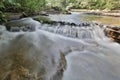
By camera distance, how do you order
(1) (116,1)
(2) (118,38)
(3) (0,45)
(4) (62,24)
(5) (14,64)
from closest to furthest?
(5) (14,64) → (3) (0,45) → (2) (118,38) → (4) (62,24) → (1) (116,1)

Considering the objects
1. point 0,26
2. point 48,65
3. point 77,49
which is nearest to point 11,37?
point 0,26

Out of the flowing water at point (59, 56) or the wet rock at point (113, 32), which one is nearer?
the flowing water at point (59, 56)

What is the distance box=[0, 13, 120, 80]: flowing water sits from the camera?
386 centimetres

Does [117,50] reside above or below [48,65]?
below

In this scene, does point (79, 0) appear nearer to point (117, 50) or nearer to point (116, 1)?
point (116, 1)

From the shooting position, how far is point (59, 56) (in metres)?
4.84

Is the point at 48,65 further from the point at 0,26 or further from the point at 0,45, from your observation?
the point at 0,26

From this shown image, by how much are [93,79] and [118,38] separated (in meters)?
3.88

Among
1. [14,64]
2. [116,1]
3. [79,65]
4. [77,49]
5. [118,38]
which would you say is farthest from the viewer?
[116,1]

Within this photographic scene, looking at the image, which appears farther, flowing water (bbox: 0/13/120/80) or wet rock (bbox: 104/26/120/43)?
wet rock (bbox: 104/26/120/43)

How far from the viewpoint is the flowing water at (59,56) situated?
3856 mm

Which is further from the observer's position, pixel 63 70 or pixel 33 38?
pixel 33 38

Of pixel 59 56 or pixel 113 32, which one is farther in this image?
pixel 113 32

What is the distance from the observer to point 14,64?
404 cm
